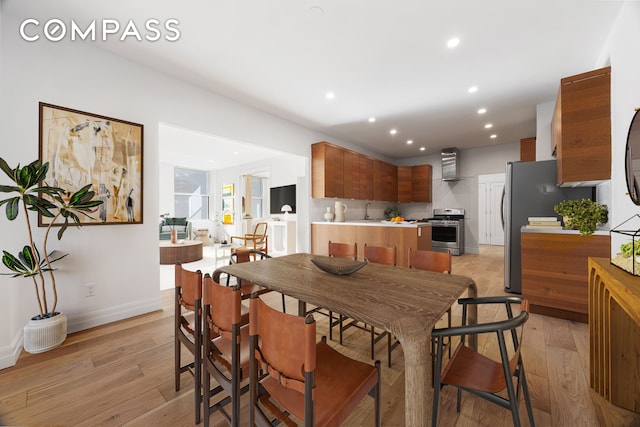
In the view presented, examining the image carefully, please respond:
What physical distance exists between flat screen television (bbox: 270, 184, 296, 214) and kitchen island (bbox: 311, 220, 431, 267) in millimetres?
1419

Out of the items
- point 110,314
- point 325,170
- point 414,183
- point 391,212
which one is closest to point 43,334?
point 110,314

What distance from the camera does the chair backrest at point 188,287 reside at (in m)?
1.36

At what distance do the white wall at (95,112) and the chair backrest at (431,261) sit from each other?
280 cm

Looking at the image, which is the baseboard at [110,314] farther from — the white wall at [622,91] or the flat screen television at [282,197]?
the white wall at [622,91]

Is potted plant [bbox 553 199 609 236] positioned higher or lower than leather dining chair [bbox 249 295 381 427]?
higher

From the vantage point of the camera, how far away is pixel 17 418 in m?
1.40

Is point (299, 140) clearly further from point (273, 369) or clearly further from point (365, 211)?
point (273, 369)

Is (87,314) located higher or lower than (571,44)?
lower

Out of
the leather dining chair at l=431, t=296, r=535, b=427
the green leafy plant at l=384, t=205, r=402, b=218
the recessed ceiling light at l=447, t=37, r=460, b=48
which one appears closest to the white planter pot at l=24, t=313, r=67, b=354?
the leather dining chair at l=431, t=296, r=535, b=427

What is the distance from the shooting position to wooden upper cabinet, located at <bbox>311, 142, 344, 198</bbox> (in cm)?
486

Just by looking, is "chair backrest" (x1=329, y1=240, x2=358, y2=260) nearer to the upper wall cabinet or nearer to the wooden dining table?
the wooden dining table

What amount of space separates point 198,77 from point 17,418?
10.5 feet

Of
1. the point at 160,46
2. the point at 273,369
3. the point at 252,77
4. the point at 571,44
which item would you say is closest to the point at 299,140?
the point at 252,77

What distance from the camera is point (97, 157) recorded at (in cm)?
249
